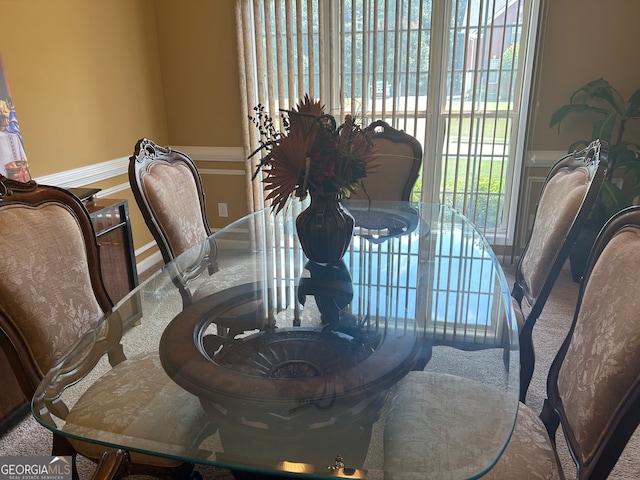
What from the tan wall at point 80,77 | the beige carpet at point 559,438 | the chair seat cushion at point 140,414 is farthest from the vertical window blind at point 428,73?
the chair seat cushion at point 140,414

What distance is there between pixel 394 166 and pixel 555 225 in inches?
46.1

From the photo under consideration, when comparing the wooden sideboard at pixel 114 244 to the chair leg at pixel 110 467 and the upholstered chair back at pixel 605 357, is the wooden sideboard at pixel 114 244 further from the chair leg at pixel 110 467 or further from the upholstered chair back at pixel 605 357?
the upholstered chair back at pixel 605 357

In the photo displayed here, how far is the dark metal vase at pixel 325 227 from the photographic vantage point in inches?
63.5

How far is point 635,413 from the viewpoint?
0.89 m

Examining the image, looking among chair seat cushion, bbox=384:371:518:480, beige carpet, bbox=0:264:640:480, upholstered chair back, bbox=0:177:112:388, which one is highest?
upholstered chair back, bbox=0:177:112:388

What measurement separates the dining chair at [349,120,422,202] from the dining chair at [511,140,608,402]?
0.85 metres

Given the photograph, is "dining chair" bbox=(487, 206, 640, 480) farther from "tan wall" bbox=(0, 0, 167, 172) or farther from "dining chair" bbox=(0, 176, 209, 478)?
"tan wall" bbox=(0, 0, 167, 172)

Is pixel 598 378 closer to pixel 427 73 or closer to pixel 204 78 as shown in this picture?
pixel 427 73

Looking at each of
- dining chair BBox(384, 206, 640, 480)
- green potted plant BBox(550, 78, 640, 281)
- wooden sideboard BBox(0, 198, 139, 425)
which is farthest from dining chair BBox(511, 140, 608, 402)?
wooden sideboard BBox(0, 198, 139, 425)

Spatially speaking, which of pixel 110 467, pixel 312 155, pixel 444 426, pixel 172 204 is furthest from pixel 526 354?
pixel 172 204

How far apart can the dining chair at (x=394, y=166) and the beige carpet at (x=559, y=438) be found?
1.09 m

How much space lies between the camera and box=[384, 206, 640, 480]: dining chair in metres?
0.93

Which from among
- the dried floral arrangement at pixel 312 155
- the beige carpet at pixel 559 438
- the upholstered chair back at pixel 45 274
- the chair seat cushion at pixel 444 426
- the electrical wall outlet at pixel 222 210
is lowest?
the beige carpet at pixel 559 438

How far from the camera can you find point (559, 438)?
5.98ft
